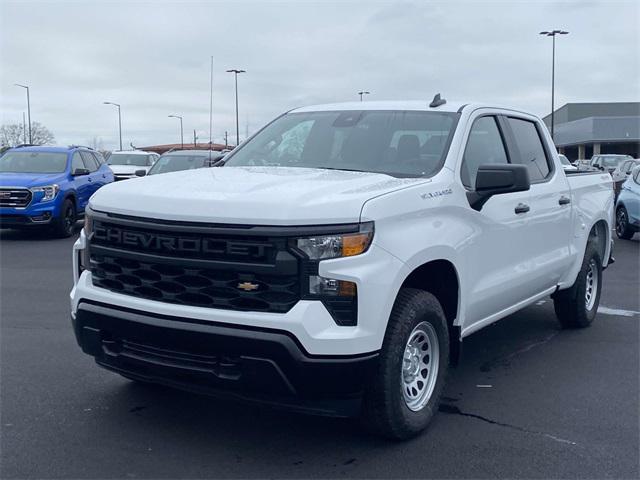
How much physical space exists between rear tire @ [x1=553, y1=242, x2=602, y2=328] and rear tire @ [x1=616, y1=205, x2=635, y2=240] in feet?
26.4

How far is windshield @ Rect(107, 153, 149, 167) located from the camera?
2472 centimetres

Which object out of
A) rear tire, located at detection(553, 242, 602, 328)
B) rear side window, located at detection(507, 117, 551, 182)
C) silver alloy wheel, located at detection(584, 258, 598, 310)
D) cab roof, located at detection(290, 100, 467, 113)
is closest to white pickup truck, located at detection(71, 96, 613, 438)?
cab roof, located at detection(290, 100, 467, 113)

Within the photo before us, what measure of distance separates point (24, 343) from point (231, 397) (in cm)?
316

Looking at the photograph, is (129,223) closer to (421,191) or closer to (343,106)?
(421,191)

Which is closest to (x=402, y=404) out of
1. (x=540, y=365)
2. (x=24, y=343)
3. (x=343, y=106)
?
(x=540, y=365)

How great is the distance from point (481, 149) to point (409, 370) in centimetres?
184

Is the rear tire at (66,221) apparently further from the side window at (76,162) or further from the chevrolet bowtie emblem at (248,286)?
the chevrolet bowtie emblem at (248,286)

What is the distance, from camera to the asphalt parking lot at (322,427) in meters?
3.99

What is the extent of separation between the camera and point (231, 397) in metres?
3.92

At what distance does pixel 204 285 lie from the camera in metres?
3.88

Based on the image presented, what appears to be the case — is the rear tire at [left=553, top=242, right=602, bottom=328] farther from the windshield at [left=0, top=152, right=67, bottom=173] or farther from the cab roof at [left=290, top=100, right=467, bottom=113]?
the windshield at [left=0, top=152, right=67, bottom=173]

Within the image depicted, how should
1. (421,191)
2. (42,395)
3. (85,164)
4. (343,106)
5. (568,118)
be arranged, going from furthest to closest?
1. (568,118)
2. (85,164)
3. (343,106)
4. (42,395)
5. (421,191)

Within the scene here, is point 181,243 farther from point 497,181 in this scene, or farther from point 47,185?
point 47,185

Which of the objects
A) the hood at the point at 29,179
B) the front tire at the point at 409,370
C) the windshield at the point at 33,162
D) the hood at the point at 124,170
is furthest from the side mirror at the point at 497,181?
the hood at the point at 124,170
